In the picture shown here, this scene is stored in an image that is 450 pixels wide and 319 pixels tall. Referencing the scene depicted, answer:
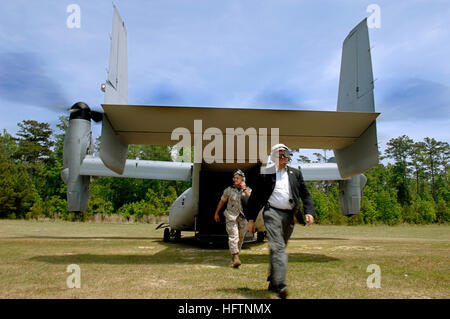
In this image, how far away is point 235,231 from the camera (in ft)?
21.1

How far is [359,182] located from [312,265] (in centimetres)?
644

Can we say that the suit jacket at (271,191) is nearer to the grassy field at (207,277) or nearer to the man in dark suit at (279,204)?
the man in dark suit at (279,204)

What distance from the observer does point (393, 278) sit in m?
4.85

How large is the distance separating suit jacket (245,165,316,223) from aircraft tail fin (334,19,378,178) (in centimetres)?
300

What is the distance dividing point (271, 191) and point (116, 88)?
432cm

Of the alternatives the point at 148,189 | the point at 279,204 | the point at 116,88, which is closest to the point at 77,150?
the point at 116,88

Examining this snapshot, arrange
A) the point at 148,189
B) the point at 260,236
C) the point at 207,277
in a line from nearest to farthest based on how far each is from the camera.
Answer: the point at 207,277 < the point at 260,236 < the point at 148,189

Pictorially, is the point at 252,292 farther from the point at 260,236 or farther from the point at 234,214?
the point at 260,236

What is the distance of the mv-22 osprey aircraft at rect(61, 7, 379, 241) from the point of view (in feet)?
19.9

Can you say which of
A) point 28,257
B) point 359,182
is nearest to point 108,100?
point 28,257

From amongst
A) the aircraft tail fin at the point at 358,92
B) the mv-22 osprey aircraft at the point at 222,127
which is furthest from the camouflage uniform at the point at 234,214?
the aircraft tail fin at the point at 358,92

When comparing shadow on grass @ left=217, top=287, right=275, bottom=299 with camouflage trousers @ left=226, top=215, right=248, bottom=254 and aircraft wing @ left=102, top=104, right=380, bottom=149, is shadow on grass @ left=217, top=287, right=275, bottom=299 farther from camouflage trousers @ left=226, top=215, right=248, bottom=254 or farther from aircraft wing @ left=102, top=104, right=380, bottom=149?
aircraft wing @ left=102, top=104, right=380, bottom=149

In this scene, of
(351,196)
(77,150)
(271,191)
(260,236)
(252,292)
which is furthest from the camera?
(260,236)
